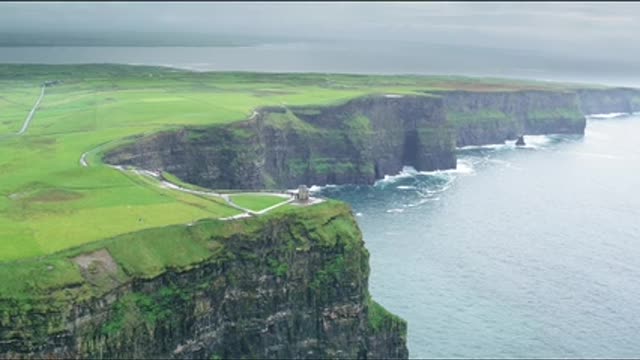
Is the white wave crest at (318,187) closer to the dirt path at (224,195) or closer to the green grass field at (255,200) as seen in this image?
the dirt path at (224,195)

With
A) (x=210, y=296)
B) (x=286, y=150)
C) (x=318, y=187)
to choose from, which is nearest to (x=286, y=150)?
(x=286, y=150)

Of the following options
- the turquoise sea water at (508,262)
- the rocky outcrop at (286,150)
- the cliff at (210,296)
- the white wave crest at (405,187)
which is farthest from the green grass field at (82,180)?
the white wave crest at (405,187)

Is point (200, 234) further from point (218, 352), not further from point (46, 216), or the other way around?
point (46, 216)

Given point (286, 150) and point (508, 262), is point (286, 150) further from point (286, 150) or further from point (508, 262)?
point (508, 262)

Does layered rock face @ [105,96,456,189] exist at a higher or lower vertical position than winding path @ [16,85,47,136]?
lower

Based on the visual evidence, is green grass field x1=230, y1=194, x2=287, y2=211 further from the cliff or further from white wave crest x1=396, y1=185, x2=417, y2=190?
white wave crest x1=396, y1=185, x2=417, y2=190

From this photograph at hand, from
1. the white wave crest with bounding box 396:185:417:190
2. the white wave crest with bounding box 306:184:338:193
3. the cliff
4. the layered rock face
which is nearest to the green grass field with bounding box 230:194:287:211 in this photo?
the cliff
